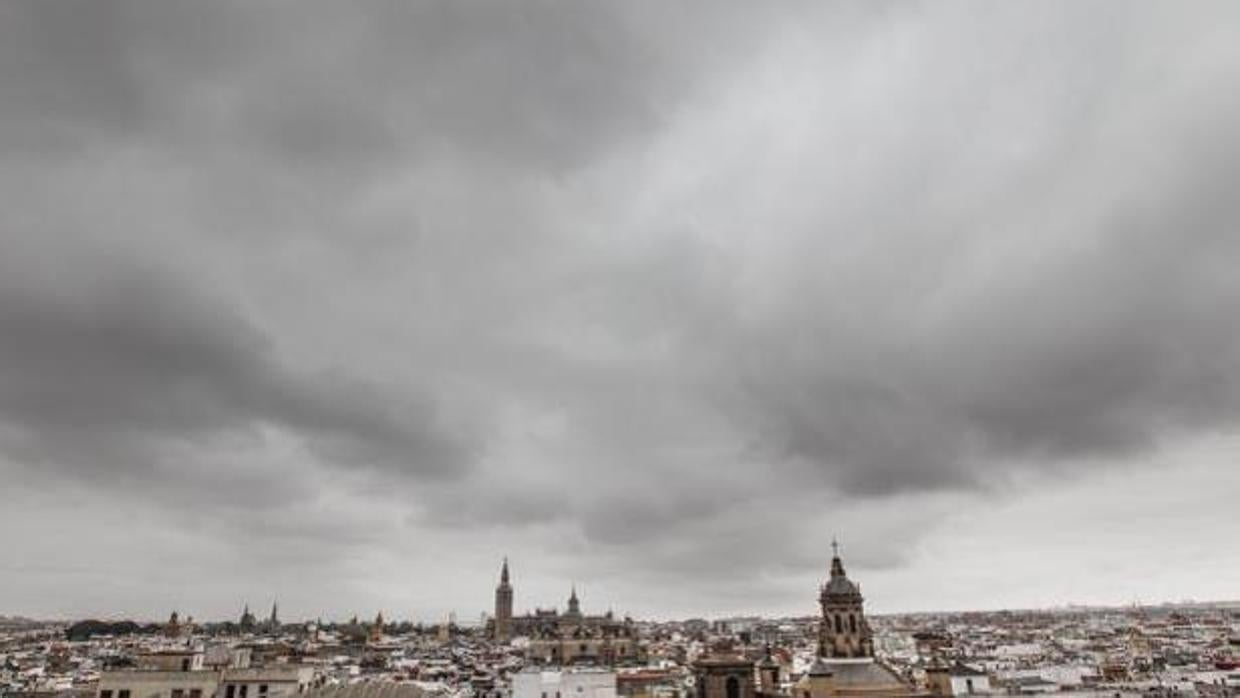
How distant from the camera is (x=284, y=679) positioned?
52.7 metres

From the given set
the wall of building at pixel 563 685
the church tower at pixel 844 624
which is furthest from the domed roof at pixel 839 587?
the wall of building at pixel 563 685

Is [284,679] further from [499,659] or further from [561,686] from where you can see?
[499,659]

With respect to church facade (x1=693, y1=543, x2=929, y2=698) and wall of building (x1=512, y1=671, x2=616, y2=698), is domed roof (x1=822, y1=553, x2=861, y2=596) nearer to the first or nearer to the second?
church facade (x1=693, y1=543, x2=929, y2=698)

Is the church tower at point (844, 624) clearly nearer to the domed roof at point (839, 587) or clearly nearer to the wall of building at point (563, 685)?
the domed roof at point (839, 587)

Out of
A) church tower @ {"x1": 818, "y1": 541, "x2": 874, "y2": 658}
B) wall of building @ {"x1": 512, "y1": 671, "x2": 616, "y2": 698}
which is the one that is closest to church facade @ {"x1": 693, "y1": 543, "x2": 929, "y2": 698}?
church tower @ {"x1": 818, "y1": 541, "x2": 874, "y2": 658}

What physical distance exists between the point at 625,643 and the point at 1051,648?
69.2 m

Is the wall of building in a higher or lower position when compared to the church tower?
lower

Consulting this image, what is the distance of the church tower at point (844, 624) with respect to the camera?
174 feet

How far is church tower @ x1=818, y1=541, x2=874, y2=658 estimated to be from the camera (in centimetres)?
5312

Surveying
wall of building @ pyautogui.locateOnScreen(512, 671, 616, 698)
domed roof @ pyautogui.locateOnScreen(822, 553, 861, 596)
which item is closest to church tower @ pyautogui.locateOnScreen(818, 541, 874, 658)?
domed roof @ pyautogui.locateOnScreen(822, 553, 861, 596)

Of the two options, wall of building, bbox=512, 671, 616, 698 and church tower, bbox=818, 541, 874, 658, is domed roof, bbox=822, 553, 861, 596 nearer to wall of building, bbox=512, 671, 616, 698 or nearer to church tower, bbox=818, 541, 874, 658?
church tower, bbox=818, 541, 874, 658

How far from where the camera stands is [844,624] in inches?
2109

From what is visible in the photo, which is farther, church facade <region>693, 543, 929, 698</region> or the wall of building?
the wall of building

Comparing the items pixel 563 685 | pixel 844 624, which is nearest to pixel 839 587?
pixel 844 624
